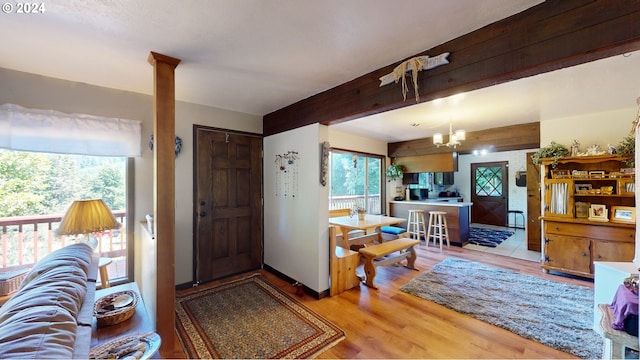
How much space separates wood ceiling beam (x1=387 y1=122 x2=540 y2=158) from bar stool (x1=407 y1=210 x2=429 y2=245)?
4.37 ft

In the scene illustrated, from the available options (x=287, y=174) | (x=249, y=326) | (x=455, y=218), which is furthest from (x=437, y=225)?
(x=249, y=326)

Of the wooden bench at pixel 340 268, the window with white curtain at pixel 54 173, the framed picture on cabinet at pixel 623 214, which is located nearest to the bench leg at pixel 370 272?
the wooden bench at pixel 340 268

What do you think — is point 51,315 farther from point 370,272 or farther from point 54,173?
point 370,272

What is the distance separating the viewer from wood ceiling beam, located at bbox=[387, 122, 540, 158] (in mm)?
4008

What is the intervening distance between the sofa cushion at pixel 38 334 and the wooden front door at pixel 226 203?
7.90 feet

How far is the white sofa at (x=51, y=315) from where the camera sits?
69cm

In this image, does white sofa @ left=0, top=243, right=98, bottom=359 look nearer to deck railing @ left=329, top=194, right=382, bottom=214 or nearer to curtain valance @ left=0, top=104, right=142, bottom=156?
curtain valance @ left=0, top=104, right=142, bottom=156

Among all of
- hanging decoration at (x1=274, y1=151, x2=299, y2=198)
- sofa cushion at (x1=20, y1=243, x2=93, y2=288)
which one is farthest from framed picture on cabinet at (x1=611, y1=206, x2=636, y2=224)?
sofa cushion at (x1=20, y1=243, x2=93, y2=288)

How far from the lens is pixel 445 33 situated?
1677mm

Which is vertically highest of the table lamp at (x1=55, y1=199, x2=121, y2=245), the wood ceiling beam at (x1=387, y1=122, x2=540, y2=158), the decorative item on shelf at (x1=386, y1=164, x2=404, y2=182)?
the wood ceiling beam at (x1=387, y1=122, x2=540, y2=158)

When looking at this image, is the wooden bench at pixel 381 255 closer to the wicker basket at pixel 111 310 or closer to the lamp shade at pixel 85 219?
the wicker basket at pixel 111 310

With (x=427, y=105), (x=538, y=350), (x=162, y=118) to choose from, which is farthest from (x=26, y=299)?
(x=427, y=105)

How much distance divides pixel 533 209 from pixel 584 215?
4.05 ft

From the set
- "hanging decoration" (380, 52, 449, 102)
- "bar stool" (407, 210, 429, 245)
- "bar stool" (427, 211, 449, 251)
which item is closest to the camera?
"hanging decoration" (380, 52, 449, 102)
